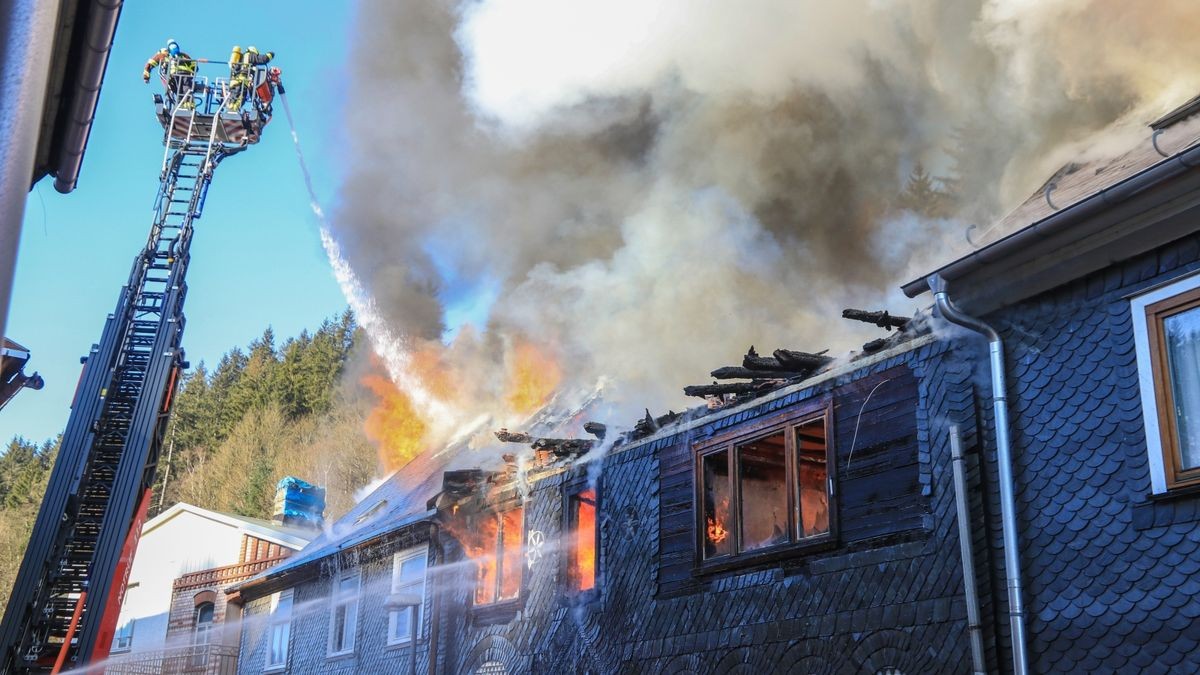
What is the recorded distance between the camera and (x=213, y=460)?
61438 millimetres

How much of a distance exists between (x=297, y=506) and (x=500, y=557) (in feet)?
65.7

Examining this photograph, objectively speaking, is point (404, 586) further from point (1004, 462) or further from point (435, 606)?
point (1004, 462)

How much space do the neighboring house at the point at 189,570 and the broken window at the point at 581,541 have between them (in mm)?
14308

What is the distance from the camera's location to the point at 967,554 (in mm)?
10383

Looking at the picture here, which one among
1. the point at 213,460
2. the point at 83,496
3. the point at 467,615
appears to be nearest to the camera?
the point at 83,496

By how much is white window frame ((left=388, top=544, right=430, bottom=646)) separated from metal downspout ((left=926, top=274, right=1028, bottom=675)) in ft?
36.2

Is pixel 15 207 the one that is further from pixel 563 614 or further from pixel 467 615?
pixel 467 615

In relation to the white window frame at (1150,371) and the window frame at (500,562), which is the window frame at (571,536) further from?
the white window frame at (1150,371)

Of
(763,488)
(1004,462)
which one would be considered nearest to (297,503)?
(763,488)

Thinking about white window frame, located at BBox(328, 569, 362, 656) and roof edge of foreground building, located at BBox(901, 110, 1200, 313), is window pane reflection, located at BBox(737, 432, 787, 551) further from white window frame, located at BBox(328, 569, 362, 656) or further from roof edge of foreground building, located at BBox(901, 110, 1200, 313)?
white window frame, located at BBox(328, 569, 362, 656)

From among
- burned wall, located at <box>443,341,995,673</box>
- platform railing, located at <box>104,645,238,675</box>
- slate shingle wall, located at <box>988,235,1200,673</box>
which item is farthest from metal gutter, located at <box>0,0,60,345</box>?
platform railing, located at <box>104,645,238,675</box>

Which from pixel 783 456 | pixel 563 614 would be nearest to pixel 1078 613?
pixel 783 456

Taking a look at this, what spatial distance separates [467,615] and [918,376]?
360 inches

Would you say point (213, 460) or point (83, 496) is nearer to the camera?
point (83, 496)
